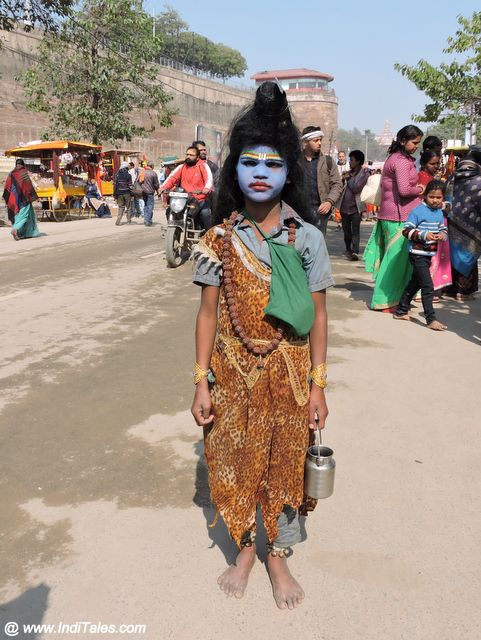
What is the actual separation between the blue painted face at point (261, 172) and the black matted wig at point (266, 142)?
32 mm

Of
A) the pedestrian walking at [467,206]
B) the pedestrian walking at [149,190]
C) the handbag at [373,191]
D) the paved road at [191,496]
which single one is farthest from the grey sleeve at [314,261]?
the pedestrian walking at [149,190]

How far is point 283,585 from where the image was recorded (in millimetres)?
2256

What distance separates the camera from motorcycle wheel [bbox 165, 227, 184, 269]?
9336 mm

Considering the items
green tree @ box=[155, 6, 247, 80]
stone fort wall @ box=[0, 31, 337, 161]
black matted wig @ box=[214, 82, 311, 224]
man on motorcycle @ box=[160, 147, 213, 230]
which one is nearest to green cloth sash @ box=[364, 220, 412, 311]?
man on motorcycle @ box=[160, 147, 213, 230]

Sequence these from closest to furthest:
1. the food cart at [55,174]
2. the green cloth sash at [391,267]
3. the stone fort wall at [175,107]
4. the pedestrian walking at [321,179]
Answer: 1. the green cloth sash at [391,267]
2. the pedestrian walking at [321,179]
3. the food cart at [55,174]
4. the stone fort wall at [175,107]

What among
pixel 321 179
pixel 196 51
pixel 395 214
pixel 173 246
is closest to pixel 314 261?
pixel 395 214

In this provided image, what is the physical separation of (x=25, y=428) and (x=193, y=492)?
1.32m

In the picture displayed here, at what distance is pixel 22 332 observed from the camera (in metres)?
5.81

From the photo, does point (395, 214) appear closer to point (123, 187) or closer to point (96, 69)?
point (123, 187)

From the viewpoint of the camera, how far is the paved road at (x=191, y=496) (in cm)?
219

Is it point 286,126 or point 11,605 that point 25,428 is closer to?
point 11,605

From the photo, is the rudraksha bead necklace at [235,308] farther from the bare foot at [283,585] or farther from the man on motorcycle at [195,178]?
the man on motorcycle at [195,178]

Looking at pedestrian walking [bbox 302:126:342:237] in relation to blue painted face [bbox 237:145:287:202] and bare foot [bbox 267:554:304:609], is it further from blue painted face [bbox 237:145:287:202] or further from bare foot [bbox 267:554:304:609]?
bare foot [bbox 267:554:304:609]

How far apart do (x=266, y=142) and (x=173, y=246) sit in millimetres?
7378
